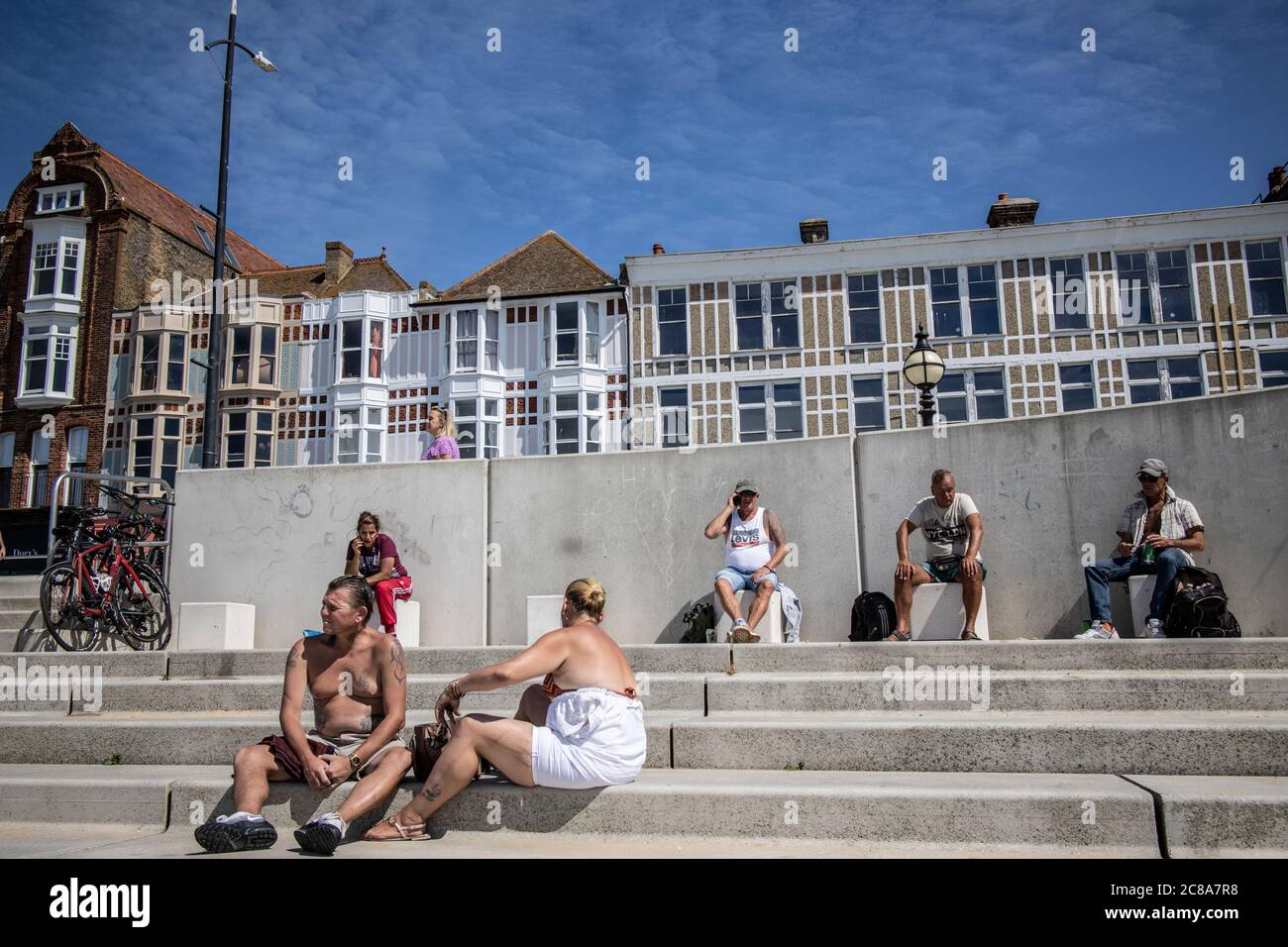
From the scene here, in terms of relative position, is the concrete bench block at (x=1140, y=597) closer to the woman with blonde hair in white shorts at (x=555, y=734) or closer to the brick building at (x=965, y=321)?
the woman with blonde hair in white shorts at (x=555, y=734)

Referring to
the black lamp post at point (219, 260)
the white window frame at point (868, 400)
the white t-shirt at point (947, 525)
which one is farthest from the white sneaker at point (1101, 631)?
the white window frame at point (868, 400)

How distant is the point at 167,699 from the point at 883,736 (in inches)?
189

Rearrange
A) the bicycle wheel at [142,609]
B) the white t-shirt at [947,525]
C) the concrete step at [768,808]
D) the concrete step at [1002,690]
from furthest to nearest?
the bicycle wheel at [142,609]
the white t-shirt at [947,525]
the concrete step at [1002,690]
the concrete step at [768,808]

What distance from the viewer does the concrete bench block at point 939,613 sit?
7.29 meters

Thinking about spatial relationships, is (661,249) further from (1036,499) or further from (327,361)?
(1036,499)

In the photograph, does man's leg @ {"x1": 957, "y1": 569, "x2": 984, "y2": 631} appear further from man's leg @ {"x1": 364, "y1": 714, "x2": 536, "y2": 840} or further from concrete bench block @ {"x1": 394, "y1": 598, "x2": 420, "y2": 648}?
concrete bench block @ {"x1": 394, "y1": 598, "x2": 420, "y2": 648}

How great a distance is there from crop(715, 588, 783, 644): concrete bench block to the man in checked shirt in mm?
2163

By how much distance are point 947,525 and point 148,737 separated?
18.8 ft

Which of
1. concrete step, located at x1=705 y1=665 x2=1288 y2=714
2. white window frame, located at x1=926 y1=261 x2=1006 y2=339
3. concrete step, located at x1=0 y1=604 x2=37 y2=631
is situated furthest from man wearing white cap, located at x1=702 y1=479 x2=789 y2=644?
white window frame, located at x1=926 y1=261 x2=1006 y2=339

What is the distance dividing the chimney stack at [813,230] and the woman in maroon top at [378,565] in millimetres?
25941

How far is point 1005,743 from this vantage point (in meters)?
4.89

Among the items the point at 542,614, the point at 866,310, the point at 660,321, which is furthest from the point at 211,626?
the point at 866,310

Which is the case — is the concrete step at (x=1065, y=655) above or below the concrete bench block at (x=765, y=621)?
below

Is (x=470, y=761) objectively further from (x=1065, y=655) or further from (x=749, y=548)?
(x=1065, y=655)
